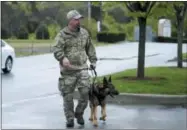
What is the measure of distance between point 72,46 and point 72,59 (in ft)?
0.66

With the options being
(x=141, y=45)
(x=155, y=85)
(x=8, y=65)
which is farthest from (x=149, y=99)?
(x=8, y=65)

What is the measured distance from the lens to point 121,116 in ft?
31.3

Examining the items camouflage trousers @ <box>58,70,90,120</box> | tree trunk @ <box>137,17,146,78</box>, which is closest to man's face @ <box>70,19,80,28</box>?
camouflage trousers @ <box>58,70,90,120</box>

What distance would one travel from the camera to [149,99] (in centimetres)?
1128

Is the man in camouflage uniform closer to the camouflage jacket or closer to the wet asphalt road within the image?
the camouflage jacket

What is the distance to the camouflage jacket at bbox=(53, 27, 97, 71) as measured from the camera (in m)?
8.07

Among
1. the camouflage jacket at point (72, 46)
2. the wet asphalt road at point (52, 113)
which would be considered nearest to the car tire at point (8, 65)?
the wet asphalt road at point (52, 113)

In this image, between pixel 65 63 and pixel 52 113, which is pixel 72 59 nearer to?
pixel 65 63

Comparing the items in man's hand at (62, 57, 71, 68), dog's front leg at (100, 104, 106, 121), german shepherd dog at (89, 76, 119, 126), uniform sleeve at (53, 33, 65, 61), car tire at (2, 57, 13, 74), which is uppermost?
uniform sleeve at (53, 33, 65, 61)

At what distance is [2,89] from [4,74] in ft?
15.0

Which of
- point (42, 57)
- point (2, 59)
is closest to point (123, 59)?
point (42, 57)

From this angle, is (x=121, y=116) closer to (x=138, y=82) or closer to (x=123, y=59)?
(x=138, y=82)

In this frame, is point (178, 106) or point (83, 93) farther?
point (178, 106)

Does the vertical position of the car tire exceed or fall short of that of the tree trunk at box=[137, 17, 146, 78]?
it falls short
